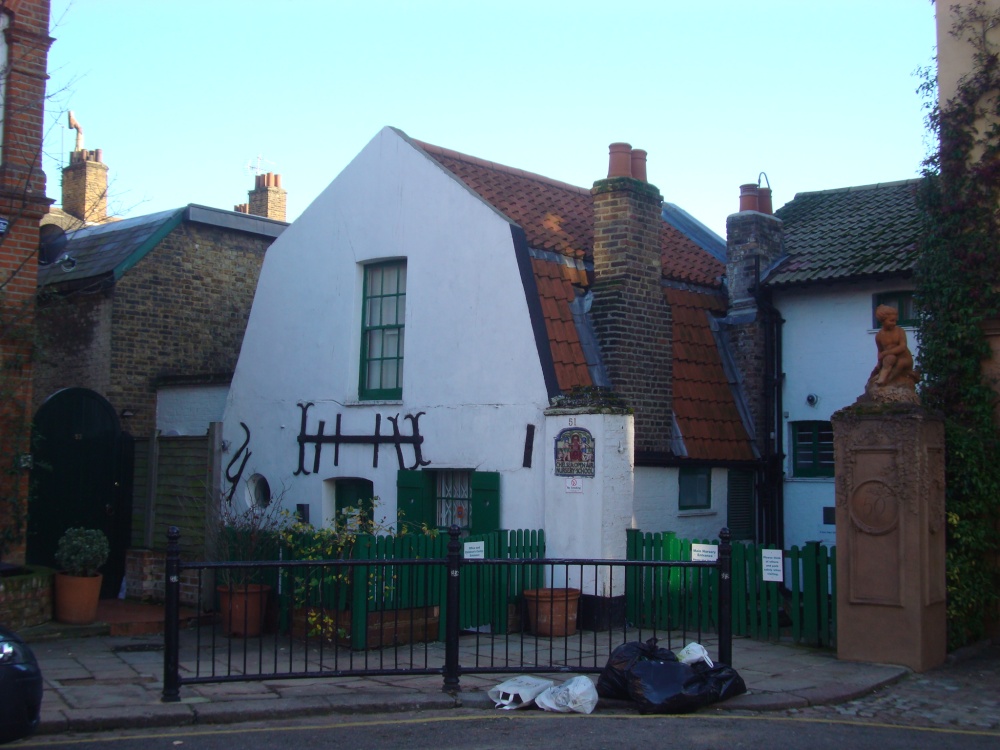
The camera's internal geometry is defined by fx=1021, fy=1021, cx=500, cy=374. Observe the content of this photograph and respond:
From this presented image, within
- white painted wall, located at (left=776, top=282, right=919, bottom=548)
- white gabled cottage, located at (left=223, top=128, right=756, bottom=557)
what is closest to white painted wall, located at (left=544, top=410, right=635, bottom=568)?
white gabled cottage, located at (left=223, top=128, right=756, bottom=557)

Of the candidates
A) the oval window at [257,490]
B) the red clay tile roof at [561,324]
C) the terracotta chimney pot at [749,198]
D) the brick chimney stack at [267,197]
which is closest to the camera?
the red clay tile roof at [561,324]

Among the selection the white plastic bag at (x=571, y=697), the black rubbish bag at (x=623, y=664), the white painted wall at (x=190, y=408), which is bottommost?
the white plastic bag at (x=571, y=697)

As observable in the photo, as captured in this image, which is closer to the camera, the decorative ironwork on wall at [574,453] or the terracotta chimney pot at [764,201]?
the decorative ironwork on wall at [574,453]

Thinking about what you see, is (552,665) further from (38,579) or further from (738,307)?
(738,307)

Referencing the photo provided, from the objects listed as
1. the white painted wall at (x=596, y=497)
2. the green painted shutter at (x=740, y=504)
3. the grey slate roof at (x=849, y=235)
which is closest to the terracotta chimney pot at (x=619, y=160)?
the grey slate roof at (x=849, y=235)

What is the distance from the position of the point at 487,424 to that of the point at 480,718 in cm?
537

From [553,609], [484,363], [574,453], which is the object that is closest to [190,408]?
[484,363]

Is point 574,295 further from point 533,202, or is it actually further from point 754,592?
point 754,592

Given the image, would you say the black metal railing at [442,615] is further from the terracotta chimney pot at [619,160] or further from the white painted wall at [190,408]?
the terracotta chimney pot at [619,160]

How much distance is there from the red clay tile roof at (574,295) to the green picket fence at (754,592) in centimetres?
206

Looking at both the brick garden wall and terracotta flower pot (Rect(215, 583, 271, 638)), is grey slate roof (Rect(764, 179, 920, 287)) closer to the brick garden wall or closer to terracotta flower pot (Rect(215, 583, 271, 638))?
terracotta flower pot (Rect(215, 583, 271, 638))

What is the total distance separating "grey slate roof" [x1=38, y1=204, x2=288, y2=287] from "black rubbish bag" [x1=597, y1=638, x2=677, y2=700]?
1114cm

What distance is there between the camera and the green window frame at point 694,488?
45.2 ft

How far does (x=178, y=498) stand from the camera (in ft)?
Answer: 48.1
